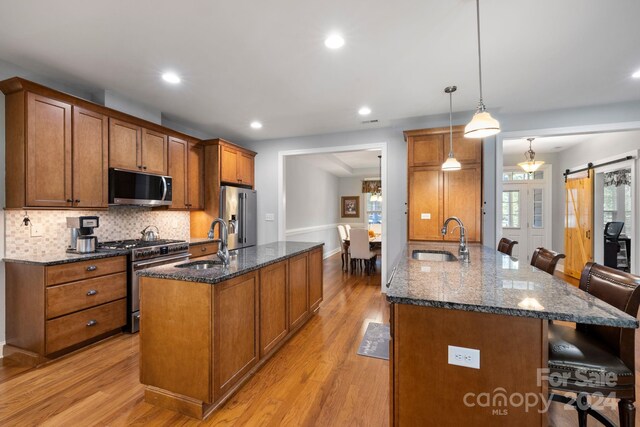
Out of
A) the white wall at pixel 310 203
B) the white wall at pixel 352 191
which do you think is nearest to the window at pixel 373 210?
the white wall at pixel 352 191

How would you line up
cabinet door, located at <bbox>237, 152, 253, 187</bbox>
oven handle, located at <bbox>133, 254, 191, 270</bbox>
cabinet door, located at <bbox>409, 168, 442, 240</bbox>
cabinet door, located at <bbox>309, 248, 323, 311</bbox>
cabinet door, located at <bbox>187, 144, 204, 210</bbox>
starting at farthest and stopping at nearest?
cabinet door, located at <bbox>237, 152, 253, 187</bbox> → cabinet door, located at <bbox>187, 144, 204, 210</bbox> → cabinet door, located at <bbox>409, 168, 442, 240</bbox> → cabinet door, located at <bbox>309, 248, 323, 311</bbox> → oven handle, located at <bbox>133, 254, 191, 270</bbox>

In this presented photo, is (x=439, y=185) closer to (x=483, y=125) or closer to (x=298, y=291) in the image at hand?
(x=483, y=125)

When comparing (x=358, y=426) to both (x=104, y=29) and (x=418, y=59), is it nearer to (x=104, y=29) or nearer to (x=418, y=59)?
(x=418, y=59)

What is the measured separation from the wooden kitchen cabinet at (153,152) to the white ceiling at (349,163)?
2.83 metres

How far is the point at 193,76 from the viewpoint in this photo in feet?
9.50

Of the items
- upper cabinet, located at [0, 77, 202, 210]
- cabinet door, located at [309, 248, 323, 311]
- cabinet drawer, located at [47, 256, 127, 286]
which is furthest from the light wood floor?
upper cabinet, located at [0, 77, 202, 210]

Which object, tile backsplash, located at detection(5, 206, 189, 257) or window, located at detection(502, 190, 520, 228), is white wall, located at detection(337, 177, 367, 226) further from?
tile backsplash, located at detection(5, 206, 189, 257)

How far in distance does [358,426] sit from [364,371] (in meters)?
0.62

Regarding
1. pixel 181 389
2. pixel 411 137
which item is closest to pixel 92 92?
pixel 181 389

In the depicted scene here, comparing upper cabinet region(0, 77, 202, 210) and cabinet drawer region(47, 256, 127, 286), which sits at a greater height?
upper cabinet region(0, 77, 202, 210)

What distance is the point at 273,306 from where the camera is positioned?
2.55 meters

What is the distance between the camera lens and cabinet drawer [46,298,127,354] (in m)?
2.47

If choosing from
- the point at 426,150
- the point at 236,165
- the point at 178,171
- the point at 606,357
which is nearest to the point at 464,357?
the point at 606,357

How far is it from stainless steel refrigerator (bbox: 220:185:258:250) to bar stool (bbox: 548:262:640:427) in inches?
153
